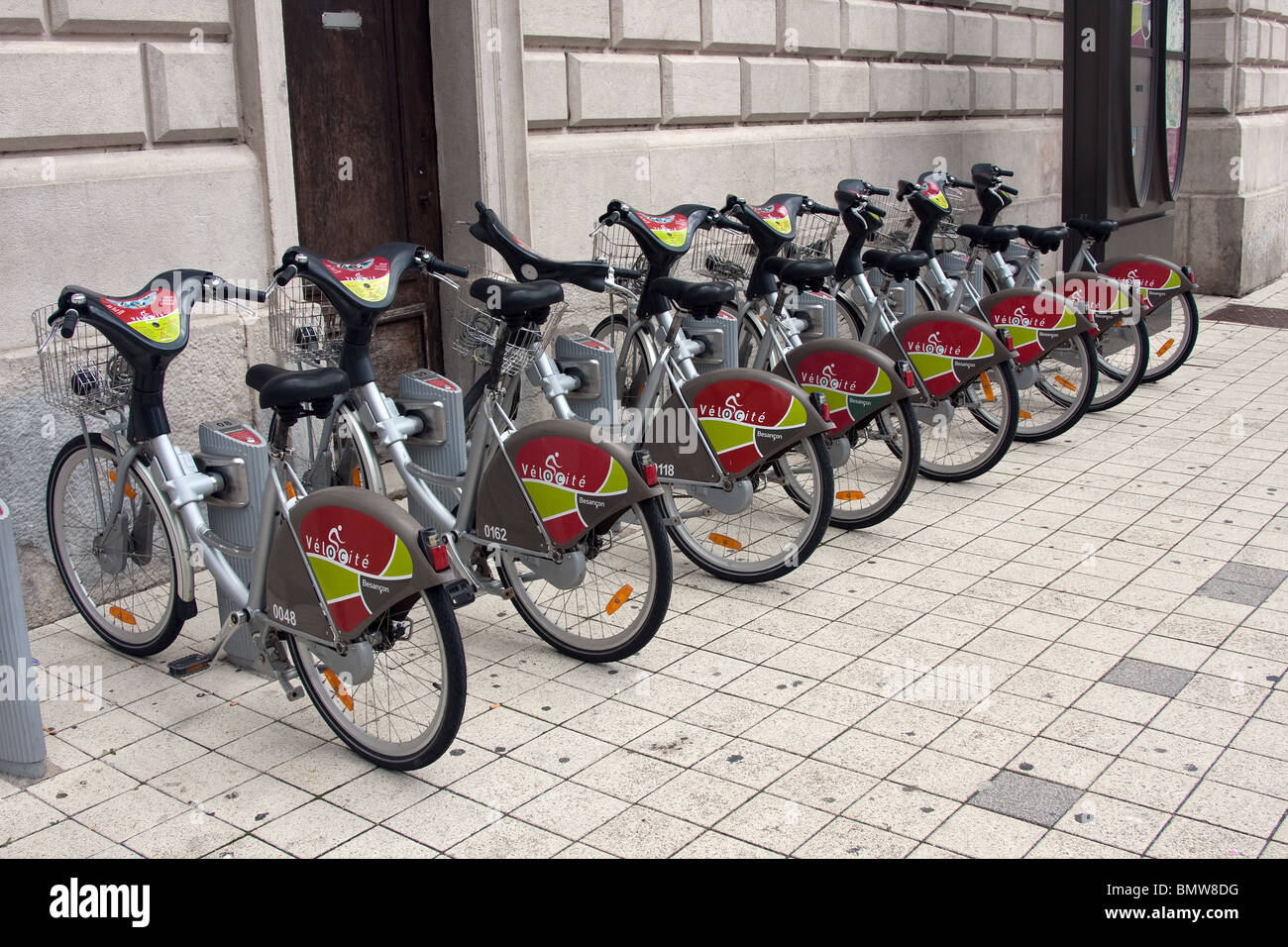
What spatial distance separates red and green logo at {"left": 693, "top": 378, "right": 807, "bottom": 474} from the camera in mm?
4773

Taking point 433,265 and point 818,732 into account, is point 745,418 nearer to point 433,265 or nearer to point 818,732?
point 433,265

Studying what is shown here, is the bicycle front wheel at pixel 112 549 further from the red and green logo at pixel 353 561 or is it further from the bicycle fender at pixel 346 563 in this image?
the red and green logo at pixel 353 561

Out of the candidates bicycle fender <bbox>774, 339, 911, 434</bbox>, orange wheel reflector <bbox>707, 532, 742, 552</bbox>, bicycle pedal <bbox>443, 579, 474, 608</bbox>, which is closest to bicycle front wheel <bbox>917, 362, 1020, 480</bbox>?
bicycle fender <bbox>774, 339, 911, 434</bbox>

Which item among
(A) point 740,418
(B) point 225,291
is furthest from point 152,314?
(A) point 740,418

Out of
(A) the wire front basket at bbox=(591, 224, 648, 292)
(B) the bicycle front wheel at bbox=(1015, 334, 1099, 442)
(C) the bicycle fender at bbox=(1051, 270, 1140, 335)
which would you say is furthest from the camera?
(C) the bicycle fender at bbox=(1051, 270, 1140, 335)

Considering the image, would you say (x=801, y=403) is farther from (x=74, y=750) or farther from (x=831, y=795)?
(x=74, y=750)

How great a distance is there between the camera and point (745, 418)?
481 centimetres

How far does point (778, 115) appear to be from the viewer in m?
8.64

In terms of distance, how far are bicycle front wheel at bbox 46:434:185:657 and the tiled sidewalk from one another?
136mm

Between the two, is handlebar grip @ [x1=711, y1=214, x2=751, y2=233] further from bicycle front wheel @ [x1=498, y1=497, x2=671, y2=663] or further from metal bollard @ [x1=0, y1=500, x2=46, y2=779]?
metal bollard @ [x1=0, y1=500, x2=46, y2=779]

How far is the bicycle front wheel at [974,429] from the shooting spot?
6172mm

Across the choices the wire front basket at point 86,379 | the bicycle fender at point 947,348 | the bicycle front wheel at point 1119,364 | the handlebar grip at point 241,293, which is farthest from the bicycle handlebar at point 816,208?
the wire front basket at point 86,379

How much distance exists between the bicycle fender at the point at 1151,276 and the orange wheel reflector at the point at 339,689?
5797mm

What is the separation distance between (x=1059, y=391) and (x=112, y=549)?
4.92 metres
